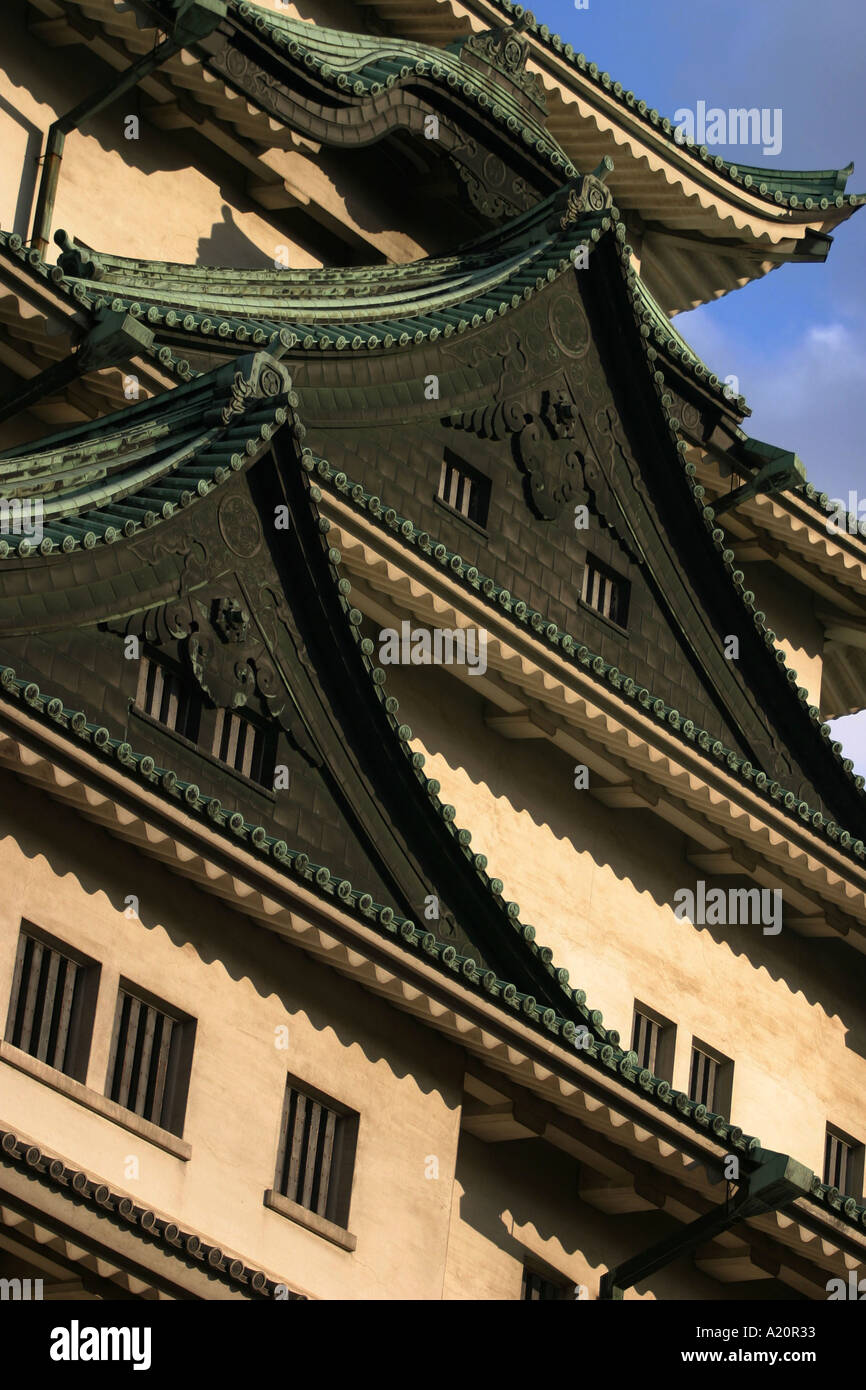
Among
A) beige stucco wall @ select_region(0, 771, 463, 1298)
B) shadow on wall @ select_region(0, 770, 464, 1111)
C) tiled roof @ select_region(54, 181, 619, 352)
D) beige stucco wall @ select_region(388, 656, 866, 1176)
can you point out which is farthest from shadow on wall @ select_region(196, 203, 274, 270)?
beige stucco wall @ select_region(0, 771, 463, 1298)

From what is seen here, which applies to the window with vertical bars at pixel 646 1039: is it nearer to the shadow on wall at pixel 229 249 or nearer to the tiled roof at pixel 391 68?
the shadow on wall at pixel 229 249

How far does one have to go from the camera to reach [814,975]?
29.3 metres

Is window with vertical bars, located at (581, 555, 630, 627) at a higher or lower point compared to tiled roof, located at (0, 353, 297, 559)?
higher

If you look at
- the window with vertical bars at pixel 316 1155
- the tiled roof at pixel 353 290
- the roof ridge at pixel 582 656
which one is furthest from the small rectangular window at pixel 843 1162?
the tiled roof at pixel 353 290

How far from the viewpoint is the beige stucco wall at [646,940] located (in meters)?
25.9

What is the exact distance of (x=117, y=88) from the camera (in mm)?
26281

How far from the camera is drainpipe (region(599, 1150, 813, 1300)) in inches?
870

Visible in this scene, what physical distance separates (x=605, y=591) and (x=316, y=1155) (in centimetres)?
903

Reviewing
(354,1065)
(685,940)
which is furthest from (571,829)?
(354,1065)

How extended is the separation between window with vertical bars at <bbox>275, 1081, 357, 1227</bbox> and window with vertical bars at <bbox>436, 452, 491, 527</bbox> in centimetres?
736

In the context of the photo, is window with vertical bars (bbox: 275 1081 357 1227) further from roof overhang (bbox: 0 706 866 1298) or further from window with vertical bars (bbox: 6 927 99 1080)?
window with vertical bars (bbox: 6 927 99 1080)

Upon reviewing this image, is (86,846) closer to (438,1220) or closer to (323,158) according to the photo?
(438,1220)

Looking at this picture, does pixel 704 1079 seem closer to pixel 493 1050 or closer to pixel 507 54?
pixel 493 1050

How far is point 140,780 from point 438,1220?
4929 millimetres
